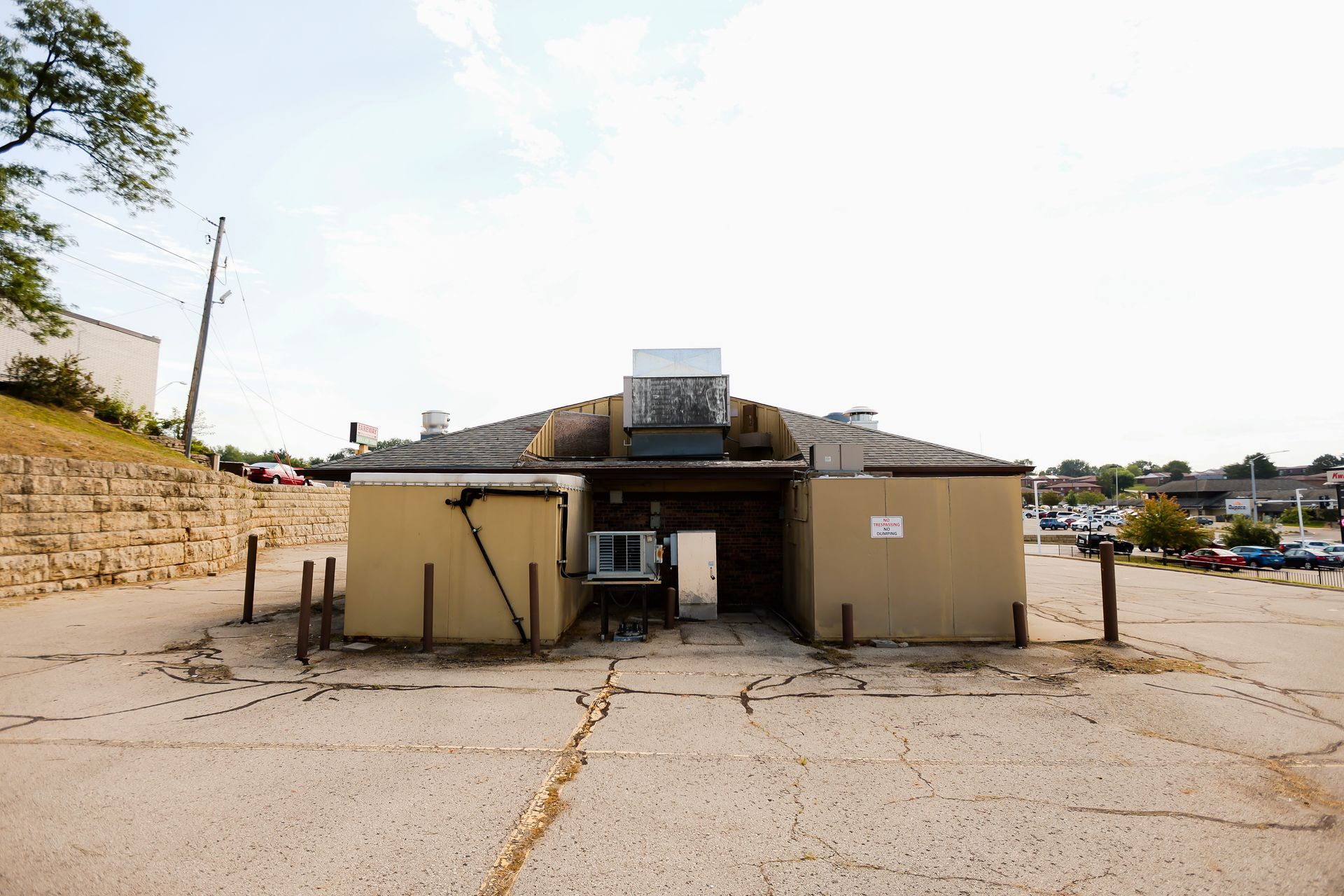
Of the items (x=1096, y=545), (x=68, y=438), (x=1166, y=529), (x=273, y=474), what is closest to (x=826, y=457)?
(x=68, y=438)

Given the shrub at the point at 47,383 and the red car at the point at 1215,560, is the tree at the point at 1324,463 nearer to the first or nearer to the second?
the red car at the point at 1215,560

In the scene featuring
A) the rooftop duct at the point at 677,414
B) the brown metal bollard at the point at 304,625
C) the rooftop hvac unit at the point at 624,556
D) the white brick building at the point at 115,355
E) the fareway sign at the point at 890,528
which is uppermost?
the white brick building at the point at 115,355

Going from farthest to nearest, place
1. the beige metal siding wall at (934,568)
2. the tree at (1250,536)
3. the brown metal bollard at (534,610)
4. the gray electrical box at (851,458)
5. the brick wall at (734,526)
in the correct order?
1. the tree at (1250,536)
2. the brick wall at (734,526)
3. the gray electrical box at (851,458)
4. the beige metal siding wall at (934,568)
5. the brown metal bollard at (534,610)

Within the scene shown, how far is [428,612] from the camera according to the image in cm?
870

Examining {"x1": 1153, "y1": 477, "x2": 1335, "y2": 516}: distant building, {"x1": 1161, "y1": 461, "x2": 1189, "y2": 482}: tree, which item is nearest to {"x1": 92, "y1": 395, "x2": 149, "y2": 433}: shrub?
{"x1": 1153, "y1": 477, "x2": 1335, "y2": 516}: distant building

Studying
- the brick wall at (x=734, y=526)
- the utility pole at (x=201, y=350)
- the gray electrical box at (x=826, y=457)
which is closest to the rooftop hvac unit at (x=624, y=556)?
the brick wall at (x=734, y=526)

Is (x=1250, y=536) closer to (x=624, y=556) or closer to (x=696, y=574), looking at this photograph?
(x=696, y=574)

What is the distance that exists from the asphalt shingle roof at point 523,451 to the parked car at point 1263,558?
28.7 metres

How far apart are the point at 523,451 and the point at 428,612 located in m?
5.23

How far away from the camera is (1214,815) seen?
13.8ft

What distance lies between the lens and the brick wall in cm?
1327

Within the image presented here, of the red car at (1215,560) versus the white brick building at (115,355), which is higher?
the white brick building at (115,355)

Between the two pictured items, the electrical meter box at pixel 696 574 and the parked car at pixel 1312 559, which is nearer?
the electrical meter box at pixel 696 574

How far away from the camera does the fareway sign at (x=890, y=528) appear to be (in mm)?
9539
